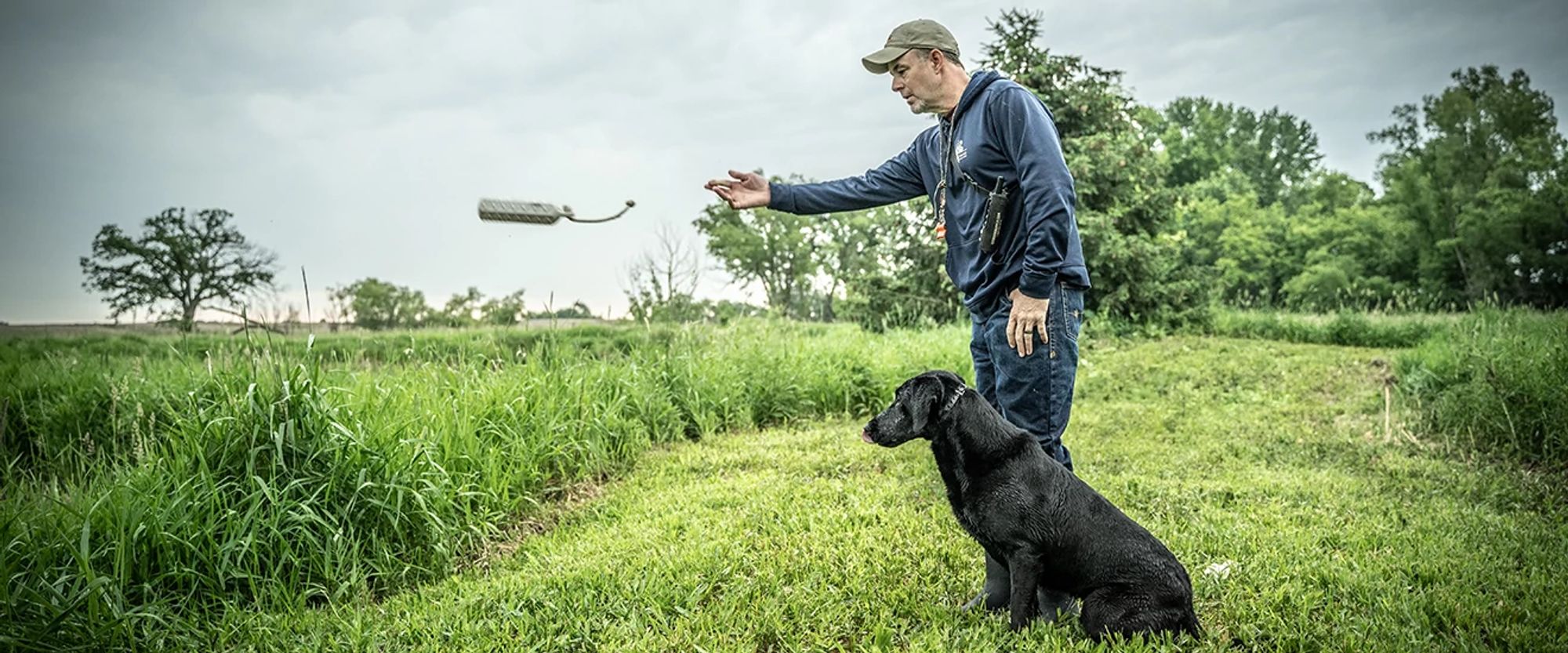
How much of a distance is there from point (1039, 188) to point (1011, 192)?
0.26 meters

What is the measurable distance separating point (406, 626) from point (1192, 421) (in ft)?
23.3

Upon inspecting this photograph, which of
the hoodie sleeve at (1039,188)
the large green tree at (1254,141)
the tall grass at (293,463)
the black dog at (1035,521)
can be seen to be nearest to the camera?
the black dog at (1035,521)

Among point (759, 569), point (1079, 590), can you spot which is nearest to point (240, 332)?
point (759, 569)

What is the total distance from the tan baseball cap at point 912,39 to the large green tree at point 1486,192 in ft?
110

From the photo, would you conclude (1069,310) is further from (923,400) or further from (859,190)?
(859,190)

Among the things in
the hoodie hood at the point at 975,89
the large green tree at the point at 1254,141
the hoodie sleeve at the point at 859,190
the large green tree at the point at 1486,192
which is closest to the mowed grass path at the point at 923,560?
the hoodie sleeve at the point at 859,190

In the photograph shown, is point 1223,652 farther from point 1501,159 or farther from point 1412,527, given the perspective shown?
point 1501,159

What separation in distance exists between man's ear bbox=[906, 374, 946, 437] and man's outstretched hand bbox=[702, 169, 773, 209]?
1.53 m

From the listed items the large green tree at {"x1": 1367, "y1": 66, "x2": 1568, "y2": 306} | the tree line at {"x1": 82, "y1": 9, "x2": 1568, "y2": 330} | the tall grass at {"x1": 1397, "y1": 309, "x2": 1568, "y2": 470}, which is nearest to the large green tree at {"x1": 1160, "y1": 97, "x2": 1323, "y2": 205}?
the tree line at {"x1": 82, "y1": 9, "x2": 1568, "y2": 330}

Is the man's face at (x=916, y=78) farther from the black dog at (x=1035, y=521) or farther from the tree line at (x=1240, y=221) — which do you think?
the tree line at (x=1240, y=221)

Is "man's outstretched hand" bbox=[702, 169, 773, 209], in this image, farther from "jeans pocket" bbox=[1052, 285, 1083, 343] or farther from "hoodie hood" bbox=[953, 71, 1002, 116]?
"jeans pocket" bbox=[1052, 285, 1083, 343]

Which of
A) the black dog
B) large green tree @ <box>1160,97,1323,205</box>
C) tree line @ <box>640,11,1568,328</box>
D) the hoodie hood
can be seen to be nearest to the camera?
the black dog

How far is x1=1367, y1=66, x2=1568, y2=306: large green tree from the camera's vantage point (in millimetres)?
29656

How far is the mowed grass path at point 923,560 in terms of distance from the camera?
3.11 meters
